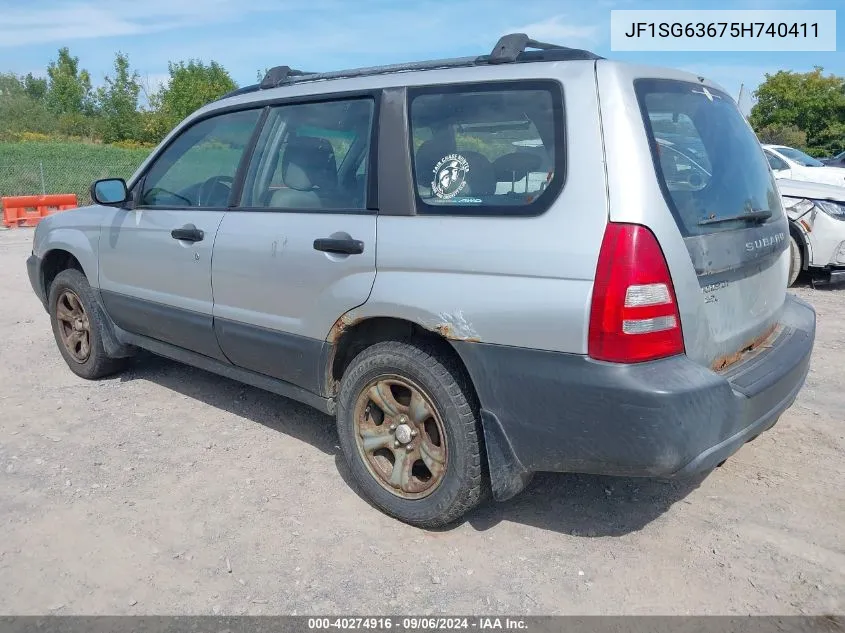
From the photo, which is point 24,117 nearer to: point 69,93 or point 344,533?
point 69,93

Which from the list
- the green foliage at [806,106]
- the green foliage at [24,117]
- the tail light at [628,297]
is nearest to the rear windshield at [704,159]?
the tail light at [628,297]

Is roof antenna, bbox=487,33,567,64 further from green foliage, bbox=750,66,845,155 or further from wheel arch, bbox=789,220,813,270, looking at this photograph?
green foliage, bbox=750,66,845,155

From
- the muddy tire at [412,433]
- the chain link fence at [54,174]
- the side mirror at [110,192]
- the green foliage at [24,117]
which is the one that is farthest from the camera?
the green foliage at [24,117]

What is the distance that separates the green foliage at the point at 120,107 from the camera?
4950 centimetres

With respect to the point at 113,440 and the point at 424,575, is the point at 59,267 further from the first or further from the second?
the point at 424,575

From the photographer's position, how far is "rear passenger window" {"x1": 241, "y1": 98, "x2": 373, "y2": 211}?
3.28m

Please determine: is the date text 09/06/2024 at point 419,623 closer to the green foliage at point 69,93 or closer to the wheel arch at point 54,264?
the wheel arch at point 54,264

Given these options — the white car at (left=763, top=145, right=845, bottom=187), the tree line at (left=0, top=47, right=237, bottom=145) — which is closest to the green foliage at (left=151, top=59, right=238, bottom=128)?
the tree line at (left=0, top=47, right=237, bottom=145)

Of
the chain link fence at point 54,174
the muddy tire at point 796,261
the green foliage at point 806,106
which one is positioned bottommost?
the muddy tire at point 796,261

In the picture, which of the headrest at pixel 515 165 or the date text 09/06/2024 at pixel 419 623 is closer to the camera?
the date text 09/06/2024 at pixel 419 623

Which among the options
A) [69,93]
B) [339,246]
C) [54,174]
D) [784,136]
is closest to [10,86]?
[69,93]

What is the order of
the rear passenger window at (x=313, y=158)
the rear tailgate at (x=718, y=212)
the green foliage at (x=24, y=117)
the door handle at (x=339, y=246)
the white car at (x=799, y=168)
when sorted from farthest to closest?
the green foliage at (x=24, y=117) → the white car at (x=799, y=168) → the rear passenger window at (x=313, y=158) → the door handle at (x=339, y=246) → the rear tailgate at (x=718, y=212)

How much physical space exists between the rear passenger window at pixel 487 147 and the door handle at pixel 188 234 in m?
1.44

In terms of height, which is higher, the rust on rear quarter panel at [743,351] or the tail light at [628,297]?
the tail light at [628,297]
